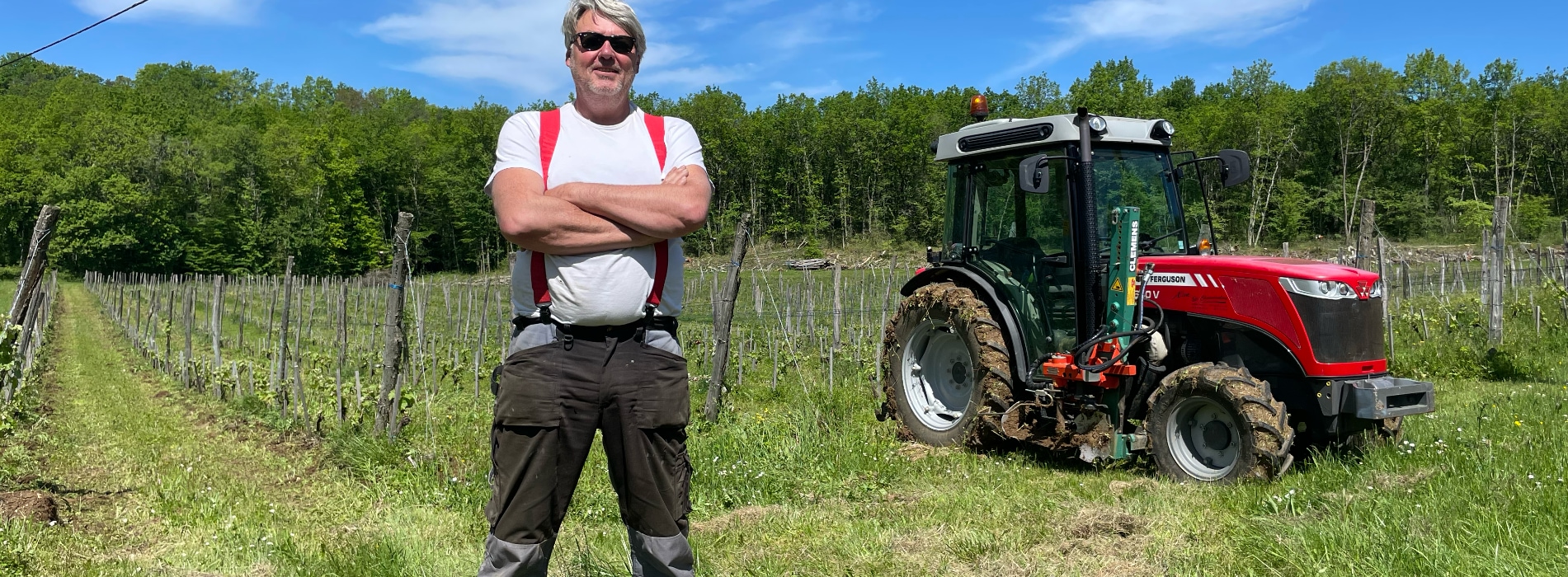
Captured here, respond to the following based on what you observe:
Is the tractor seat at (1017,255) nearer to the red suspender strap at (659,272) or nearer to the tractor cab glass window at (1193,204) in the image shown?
the tractor cab glass window at (1193,204)

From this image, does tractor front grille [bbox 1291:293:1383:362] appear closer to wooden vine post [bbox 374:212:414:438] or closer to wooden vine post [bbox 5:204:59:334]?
wooden vine post [bbox 374:212:414:438]

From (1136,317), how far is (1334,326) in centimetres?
89

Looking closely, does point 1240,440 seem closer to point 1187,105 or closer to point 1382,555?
point 1382,555

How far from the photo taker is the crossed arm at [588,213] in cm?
211

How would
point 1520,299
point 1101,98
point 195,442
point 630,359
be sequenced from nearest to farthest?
point 630,359 → point 195,442 → point 1520,299 → point 1101,98

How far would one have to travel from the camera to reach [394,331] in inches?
226

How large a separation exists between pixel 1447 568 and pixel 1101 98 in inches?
2043

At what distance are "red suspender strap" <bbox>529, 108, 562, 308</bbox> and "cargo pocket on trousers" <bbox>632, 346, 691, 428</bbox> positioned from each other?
10.3 inches

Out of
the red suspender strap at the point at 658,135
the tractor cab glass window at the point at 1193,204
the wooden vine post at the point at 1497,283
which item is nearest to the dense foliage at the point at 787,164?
the wooden vine post at the point at 1497,283

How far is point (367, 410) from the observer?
659 cm

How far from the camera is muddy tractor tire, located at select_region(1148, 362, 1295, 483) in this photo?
432 cm

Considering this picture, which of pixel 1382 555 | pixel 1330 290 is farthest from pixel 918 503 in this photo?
pixel 1330 290

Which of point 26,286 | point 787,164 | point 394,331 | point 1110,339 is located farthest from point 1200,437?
point 787,164

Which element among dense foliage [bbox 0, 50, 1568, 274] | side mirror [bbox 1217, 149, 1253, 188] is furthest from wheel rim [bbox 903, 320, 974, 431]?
dense foliage [bbox 0, 50, 1568, 274]
